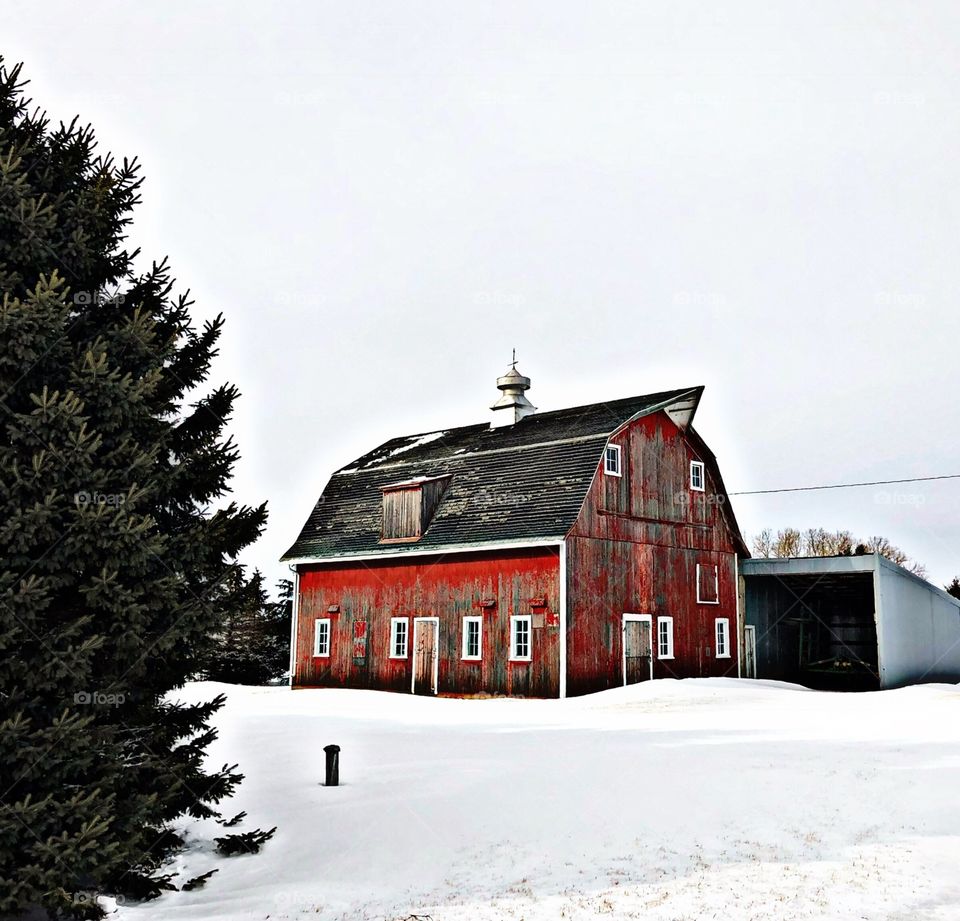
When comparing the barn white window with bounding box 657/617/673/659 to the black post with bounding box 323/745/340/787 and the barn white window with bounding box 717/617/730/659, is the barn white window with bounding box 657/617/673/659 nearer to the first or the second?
the barn white window with bounding box 717/617/730/659

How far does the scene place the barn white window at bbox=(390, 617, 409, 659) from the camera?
27.3 metres

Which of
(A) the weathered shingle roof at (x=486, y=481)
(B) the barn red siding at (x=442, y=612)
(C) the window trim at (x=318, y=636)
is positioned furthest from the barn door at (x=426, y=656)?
(C) the window trim at (x=318, y=636)

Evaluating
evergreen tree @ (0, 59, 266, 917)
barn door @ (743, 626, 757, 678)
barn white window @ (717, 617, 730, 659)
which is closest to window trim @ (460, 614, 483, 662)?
barn white window @ (717, 617, 730, 659)

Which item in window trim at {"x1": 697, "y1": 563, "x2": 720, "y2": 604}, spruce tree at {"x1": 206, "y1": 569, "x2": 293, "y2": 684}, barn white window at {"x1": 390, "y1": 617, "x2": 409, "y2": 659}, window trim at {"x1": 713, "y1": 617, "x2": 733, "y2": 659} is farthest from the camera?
spruce tree at {"x1": 206, "y1": 569, "x2": 293, "y2": 684}

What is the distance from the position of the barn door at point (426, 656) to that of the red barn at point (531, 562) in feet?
0.15

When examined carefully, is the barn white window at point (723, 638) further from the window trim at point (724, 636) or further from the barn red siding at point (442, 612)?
the barn red siding at point (442, 612)

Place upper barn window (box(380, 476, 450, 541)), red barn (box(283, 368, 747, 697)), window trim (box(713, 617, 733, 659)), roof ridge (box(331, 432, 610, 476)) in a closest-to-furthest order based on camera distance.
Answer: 1. red barn (box(283, 368, 747, 697))
2. roof ridge (box(331, 432, 610, 476))
3. upper barn window (box(380, 476, 450, 541))
4. window trim (box(713, 617, 733, 659))

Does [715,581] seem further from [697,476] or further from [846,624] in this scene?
[846,624]

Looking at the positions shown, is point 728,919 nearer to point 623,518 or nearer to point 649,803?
point 649,803

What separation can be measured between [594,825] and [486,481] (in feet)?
56.2

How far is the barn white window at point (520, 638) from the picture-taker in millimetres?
24703

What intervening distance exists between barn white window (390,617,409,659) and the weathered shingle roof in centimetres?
182

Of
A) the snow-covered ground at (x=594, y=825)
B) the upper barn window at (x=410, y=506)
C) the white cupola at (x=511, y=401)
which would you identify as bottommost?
the snow-covered ground at (x=594, y=825)

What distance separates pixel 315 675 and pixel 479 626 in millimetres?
6269
